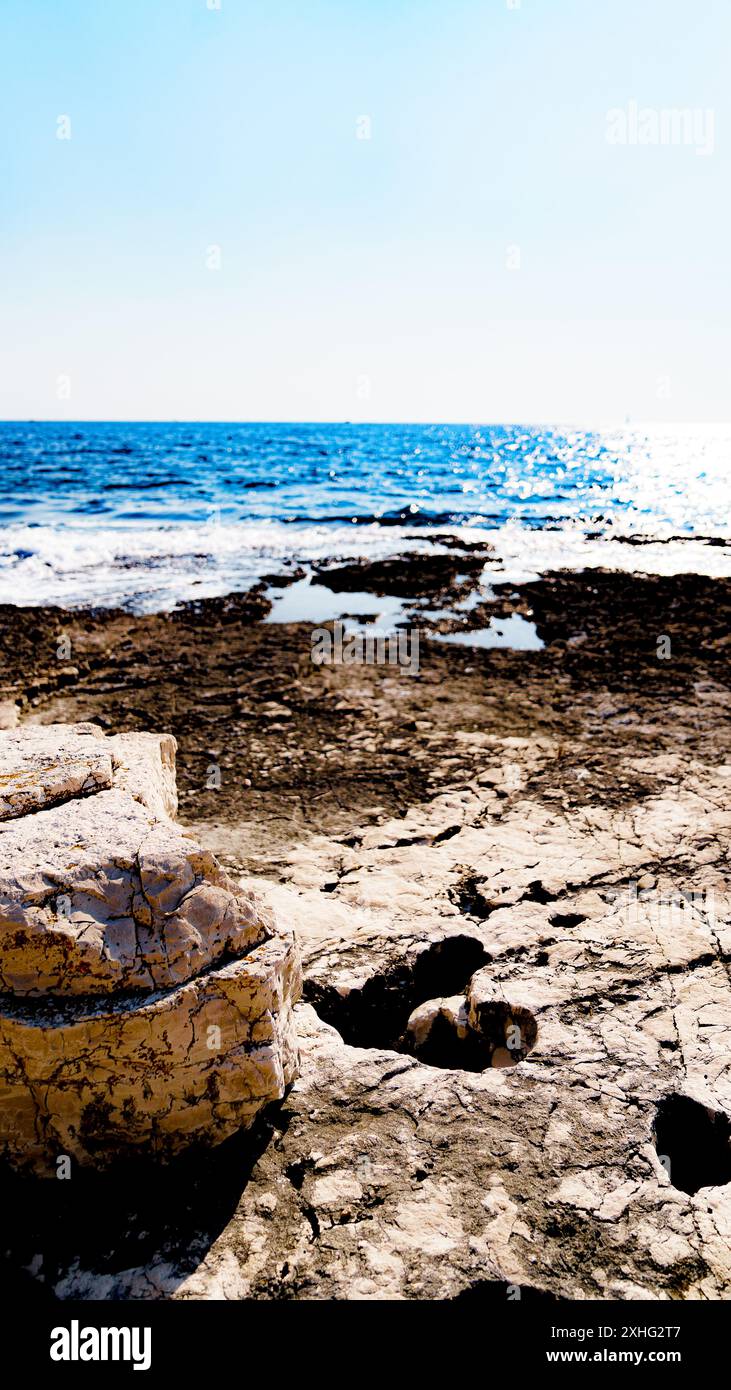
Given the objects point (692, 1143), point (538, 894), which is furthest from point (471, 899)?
point (692, 1143)

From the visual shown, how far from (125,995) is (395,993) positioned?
4.77 ft

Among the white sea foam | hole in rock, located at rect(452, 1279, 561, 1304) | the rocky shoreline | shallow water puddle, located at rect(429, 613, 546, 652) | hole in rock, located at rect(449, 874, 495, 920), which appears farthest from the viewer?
the white sea foam

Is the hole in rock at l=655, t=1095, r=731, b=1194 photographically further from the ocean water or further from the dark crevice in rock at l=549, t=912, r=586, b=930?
the ocean water

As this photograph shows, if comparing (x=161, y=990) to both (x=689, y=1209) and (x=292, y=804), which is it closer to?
(x=689, y=1209)

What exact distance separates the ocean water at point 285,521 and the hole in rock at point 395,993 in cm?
918

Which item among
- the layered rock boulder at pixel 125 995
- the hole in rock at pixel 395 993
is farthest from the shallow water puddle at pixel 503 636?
the layered rock boulder at pixel 125 995

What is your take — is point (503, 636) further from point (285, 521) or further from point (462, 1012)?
point (285, 521)

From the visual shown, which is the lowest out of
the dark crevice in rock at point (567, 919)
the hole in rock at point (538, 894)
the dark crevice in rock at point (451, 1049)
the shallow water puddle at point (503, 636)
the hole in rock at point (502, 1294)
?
the hole in rock at point (502, 1294)

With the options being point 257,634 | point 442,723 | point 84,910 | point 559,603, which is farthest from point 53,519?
point 84,910

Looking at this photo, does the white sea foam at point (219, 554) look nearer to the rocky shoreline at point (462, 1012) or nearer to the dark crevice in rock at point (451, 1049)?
the rocky shoreline at point (462, 1012)

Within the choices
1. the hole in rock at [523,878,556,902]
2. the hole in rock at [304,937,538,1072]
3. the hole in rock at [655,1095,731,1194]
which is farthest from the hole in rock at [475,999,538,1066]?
the hole in rock at [523,878,556,902]

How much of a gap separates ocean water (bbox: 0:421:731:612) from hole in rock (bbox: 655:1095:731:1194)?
1034 cm

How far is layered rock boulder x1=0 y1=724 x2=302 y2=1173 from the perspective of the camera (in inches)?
96.5

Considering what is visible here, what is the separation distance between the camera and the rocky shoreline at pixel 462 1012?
2361 mm
